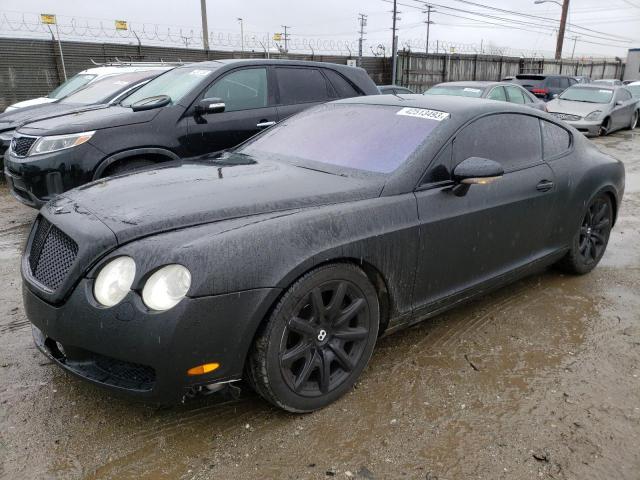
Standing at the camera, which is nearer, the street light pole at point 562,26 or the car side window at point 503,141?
the car side window at point 503,141

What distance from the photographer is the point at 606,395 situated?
113 inches

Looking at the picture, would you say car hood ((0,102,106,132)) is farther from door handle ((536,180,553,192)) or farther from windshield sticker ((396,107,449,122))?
door handle ((536,180,553,192))

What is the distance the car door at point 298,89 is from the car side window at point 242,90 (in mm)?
185

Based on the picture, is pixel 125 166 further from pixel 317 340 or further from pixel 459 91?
pixel 459 91

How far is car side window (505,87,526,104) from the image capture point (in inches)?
448

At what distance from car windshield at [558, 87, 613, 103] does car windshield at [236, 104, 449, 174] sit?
43.5ft

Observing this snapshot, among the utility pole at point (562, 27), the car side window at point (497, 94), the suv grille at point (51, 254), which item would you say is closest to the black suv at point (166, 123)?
the suv grille at point (51, 254)

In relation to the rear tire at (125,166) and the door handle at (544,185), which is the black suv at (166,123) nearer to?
the rear tire at (125,166)

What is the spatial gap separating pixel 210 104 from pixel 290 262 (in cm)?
343

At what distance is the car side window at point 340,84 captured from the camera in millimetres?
6477

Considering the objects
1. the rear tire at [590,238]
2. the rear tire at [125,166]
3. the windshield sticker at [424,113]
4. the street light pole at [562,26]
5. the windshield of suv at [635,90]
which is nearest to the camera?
the windshield sticker at [424,113]

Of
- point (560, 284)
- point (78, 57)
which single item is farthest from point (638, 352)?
point (78, 57)

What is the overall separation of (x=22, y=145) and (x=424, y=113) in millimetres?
4128

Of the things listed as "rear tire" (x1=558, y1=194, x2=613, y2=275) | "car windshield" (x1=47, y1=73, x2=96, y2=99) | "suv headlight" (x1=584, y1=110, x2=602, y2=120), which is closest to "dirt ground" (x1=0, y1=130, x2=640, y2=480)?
"rear tire" (x1=558, y1=194, x2=613, y2=275)
